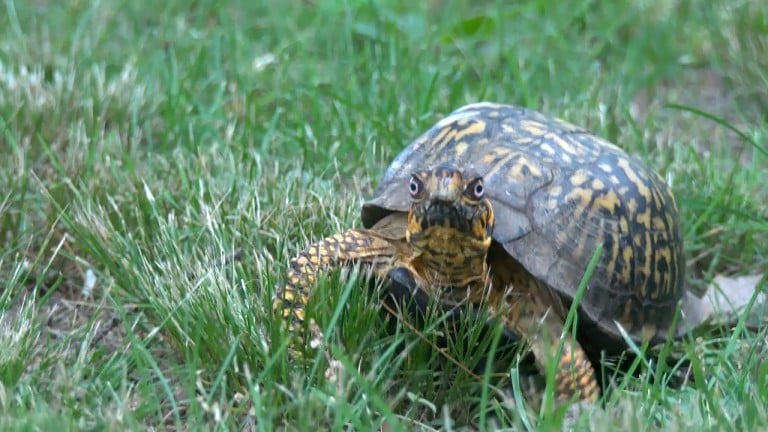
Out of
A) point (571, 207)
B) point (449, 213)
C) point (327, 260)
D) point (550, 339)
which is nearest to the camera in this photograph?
point (449, 213)

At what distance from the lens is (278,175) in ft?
12.1

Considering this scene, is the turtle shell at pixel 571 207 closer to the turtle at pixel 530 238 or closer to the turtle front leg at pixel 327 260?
the turtle at pixel 530 238

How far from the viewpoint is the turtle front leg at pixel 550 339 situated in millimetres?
2834

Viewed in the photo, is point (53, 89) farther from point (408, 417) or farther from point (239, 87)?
point (408, 417)

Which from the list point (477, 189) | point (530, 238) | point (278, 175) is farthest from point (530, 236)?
point (278, 175)

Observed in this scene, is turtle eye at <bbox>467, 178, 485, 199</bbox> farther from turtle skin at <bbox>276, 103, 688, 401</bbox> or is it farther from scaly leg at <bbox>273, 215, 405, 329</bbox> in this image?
scaly leg at <bbox>273, 215, 405, 329</bbox>

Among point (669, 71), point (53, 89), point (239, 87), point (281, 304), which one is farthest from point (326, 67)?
point (281, 304)

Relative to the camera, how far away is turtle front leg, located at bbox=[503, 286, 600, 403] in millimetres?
2834

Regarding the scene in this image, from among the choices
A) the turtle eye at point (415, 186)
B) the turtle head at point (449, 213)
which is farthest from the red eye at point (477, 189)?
the turtle eye at point (415, 186)

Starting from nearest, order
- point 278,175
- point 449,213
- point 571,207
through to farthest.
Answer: point 449,213 → point 571,207 → point 278,175

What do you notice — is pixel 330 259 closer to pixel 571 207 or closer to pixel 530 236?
pixel 530 236

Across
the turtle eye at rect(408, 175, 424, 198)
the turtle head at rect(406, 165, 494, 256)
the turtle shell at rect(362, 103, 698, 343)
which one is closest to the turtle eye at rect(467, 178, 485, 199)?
the turtle head at rect(406, 165, 494, 256)

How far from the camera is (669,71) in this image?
541 cm

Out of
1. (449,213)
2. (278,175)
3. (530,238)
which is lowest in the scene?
(278,175)
